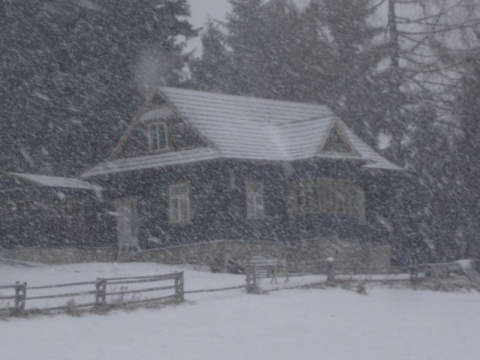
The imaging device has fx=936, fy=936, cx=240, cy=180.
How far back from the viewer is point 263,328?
22656mm

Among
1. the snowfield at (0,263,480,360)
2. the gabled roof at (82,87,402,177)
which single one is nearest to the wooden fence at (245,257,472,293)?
the snowfield at (0,263,480,360)

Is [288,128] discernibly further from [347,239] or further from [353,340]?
[353,340]

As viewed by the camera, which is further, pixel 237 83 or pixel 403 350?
pixel 237 83

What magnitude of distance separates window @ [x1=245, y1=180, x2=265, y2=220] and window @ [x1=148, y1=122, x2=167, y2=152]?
12.3 feet

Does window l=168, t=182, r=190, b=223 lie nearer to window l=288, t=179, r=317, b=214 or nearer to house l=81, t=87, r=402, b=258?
house l=81, t=87, r=402, b=258

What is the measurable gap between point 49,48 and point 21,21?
174cm


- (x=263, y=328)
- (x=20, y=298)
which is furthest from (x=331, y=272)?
(x=20, y=298)

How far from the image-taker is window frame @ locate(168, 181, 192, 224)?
35.2m

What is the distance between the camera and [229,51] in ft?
197

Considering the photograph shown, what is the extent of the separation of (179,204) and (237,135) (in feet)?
11.7

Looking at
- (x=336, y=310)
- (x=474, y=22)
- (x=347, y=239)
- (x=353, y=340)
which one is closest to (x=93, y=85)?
(x=347, y=239)

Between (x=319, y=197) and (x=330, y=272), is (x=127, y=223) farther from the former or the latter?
(x=330, y=272)

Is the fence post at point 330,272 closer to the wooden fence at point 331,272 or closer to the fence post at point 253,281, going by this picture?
the wooden fence at point 331,272

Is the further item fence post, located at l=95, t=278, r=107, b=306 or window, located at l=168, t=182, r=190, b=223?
window, located at l=168, t=182, r=190, b=223
